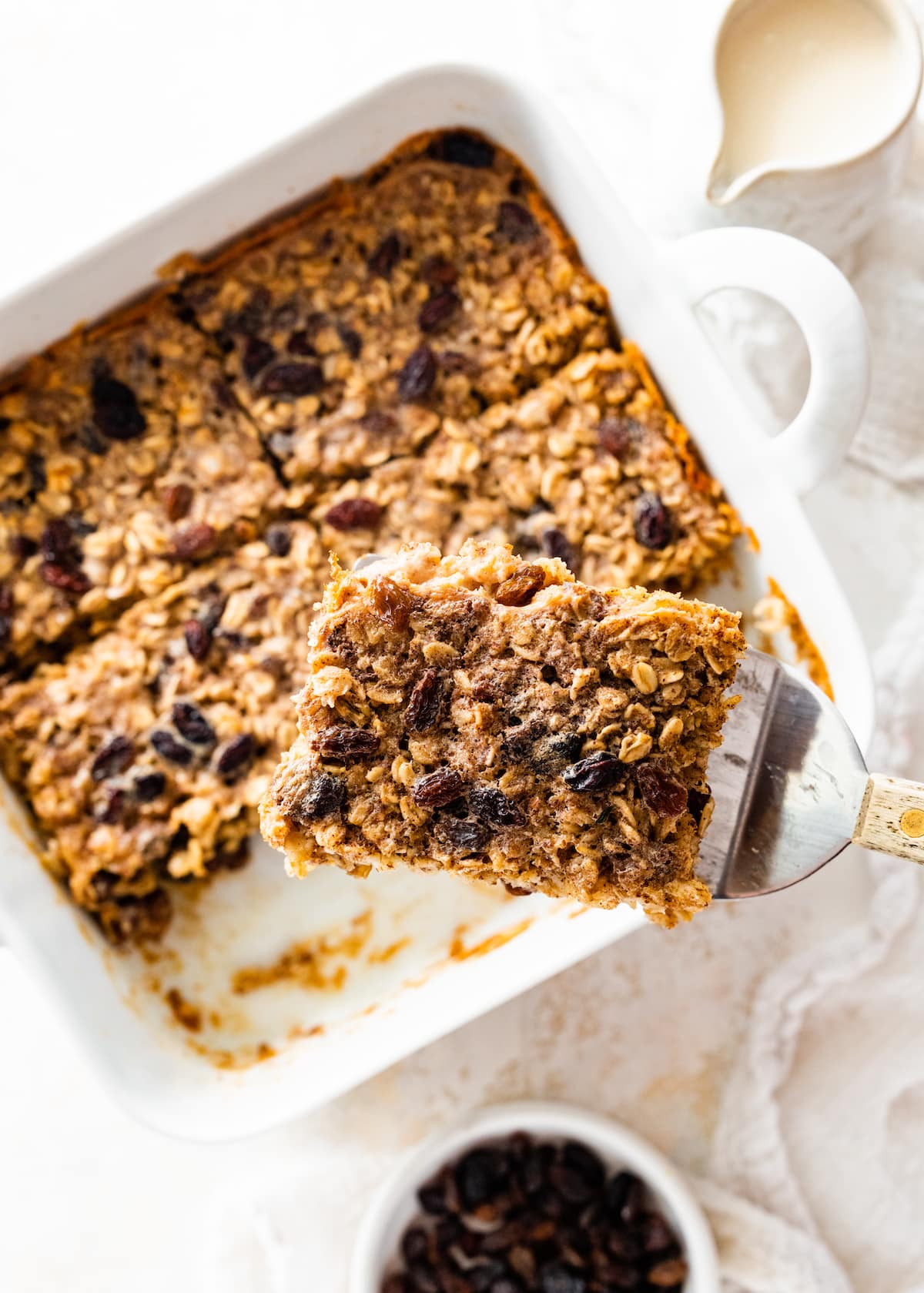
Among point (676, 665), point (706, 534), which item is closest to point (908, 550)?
point (706, 534)

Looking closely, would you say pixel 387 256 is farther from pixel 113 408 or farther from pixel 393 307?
pixel 113 408

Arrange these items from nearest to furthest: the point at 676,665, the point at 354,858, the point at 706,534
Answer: the point at 676,665 < the point at 354,858 < the point at 706,534

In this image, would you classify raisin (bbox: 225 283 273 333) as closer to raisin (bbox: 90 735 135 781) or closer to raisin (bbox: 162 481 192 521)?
raisin (bbox: 162 481 192 521)

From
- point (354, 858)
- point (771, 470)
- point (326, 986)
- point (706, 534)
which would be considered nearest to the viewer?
point (354, 858)

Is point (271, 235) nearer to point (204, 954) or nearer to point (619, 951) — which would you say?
point (204, 954)

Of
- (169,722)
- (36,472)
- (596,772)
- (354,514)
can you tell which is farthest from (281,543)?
(596,772)

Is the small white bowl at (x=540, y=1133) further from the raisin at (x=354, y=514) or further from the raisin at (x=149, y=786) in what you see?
the raisin at (x=354, y=514)

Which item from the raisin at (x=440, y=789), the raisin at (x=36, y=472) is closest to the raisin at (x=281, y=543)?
the raisin at (x=36, y=472)
